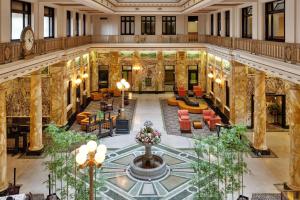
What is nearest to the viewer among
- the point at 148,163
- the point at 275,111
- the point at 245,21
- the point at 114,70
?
the point at 148,163

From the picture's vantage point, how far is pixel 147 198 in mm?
11539

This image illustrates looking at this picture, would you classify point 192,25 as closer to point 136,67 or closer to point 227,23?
point 136,67

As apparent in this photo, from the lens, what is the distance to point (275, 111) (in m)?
19.6

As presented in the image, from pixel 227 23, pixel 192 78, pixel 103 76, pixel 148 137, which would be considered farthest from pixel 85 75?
pixel 148 137

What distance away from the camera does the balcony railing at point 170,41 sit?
416 inches

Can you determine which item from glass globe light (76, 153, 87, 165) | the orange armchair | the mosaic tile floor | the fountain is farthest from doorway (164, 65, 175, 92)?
glass globe light (76, 153, 87, 165)

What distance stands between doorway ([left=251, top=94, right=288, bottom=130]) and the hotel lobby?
55 mm

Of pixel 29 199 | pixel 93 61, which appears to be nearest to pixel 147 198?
pixel 29 199

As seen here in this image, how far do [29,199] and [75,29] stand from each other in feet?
49.1

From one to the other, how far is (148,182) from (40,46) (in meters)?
6.77

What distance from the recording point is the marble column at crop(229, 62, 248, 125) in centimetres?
1880

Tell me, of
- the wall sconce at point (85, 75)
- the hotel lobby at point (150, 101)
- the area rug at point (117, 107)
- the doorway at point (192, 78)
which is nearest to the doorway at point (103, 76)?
the hotel lobby at point (150, 101)

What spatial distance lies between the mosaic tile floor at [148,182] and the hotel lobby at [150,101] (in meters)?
0.04

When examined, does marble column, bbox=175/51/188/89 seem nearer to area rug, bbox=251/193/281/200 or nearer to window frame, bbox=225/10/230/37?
window frame, bbox=225/10/230/37
